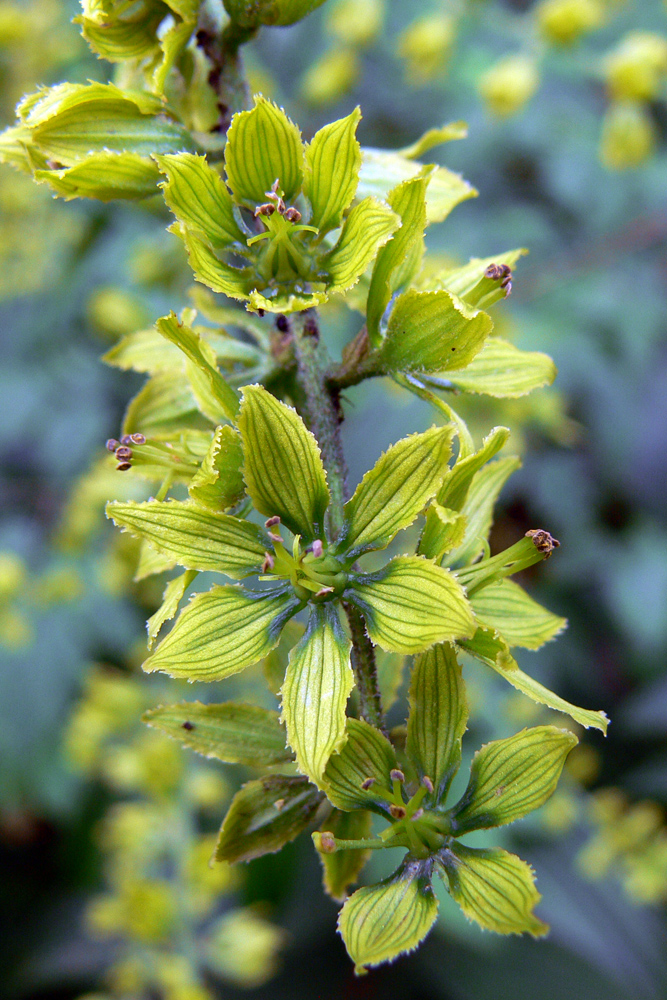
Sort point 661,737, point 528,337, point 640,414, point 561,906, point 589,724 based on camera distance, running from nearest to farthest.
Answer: point 589,724
point 561,906
point 528,337
point 661,737
point 640,414

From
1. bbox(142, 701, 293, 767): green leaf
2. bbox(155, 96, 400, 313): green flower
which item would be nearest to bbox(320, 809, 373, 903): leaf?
bbox(142, 701, 293, 767): green leaf

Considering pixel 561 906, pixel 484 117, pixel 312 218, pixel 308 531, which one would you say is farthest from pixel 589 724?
pixel 484 117

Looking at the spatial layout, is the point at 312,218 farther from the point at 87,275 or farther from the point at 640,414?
the point at 640,414

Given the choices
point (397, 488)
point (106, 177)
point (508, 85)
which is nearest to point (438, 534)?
point (397, 488)

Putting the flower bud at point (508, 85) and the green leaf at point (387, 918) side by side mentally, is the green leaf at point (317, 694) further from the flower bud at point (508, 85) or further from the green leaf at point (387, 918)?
the flower bud at point (508, 85)

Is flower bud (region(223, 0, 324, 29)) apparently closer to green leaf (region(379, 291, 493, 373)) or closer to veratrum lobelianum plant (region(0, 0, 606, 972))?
veratrum lobelianum plant (region(0, 0, 606, 972))

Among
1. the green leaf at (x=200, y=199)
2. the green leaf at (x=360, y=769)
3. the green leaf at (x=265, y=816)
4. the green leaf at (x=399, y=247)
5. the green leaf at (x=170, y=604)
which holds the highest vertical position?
the green leaf at (x=200, y=199)

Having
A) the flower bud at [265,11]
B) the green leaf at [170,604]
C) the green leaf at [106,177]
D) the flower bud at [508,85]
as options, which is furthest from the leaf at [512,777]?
the flower bud at [508,85]
